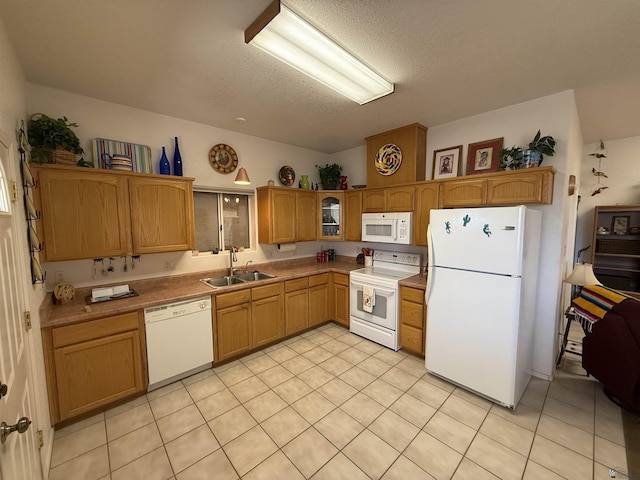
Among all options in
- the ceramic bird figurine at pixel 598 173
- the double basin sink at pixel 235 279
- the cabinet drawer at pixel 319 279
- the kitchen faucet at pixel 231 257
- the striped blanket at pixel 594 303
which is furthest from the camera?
the ceramic bird figurine at pixel 598 173

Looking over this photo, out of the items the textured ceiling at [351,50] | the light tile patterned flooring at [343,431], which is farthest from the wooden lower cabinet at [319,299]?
the textured ceiling at [351,50]

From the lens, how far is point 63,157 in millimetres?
2084

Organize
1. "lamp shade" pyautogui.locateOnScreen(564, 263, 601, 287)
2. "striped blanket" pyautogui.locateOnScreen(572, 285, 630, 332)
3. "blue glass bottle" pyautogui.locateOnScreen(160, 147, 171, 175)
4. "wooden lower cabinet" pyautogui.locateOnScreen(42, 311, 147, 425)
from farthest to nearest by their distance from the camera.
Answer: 1. "blue glass bottle" pyautogui.locateOnScreen(160, 147, 171, 175)
2. "lamp shade" pyautogui.locateOnScreen(564, 263, 601, 287)
3. "striped blanket" pyautogui.locateOnScreen(572, 285, 630, 332)
4. "wooden lower cabinet" pyautogui.locateOnScreen(42, 311, 147, 425)

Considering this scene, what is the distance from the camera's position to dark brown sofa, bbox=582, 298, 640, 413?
1.92 meters

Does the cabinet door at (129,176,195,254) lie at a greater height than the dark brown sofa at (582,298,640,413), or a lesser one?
greater

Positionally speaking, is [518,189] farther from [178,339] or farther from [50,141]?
[50,141]

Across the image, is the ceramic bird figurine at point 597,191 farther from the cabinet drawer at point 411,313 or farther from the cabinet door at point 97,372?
the cabinet door at point 97,372

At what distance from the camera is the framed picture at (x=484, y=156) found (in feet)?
9.02

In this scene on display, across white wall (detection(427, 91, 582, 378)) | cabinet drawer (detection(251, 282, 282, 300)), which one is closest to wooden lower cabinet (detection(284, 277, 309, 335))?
cabinet drawer (detection(251, 282, 282, 300))

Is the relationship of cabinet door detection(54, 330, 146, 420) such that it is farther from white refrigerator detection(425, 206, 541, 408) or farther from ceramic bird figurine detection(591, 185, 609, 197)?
ceramic bird figurine detection(591, 185, 609, 197)

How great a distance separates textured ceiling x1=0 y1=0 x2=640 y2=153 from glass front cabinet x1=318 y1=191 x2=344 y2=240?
1.37 metres

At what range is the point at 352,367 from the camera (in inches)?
109

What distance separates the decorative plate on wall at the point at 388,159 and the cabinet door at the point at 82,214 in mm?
2910

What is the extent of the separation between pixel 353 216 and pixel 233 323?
2.18 metres
